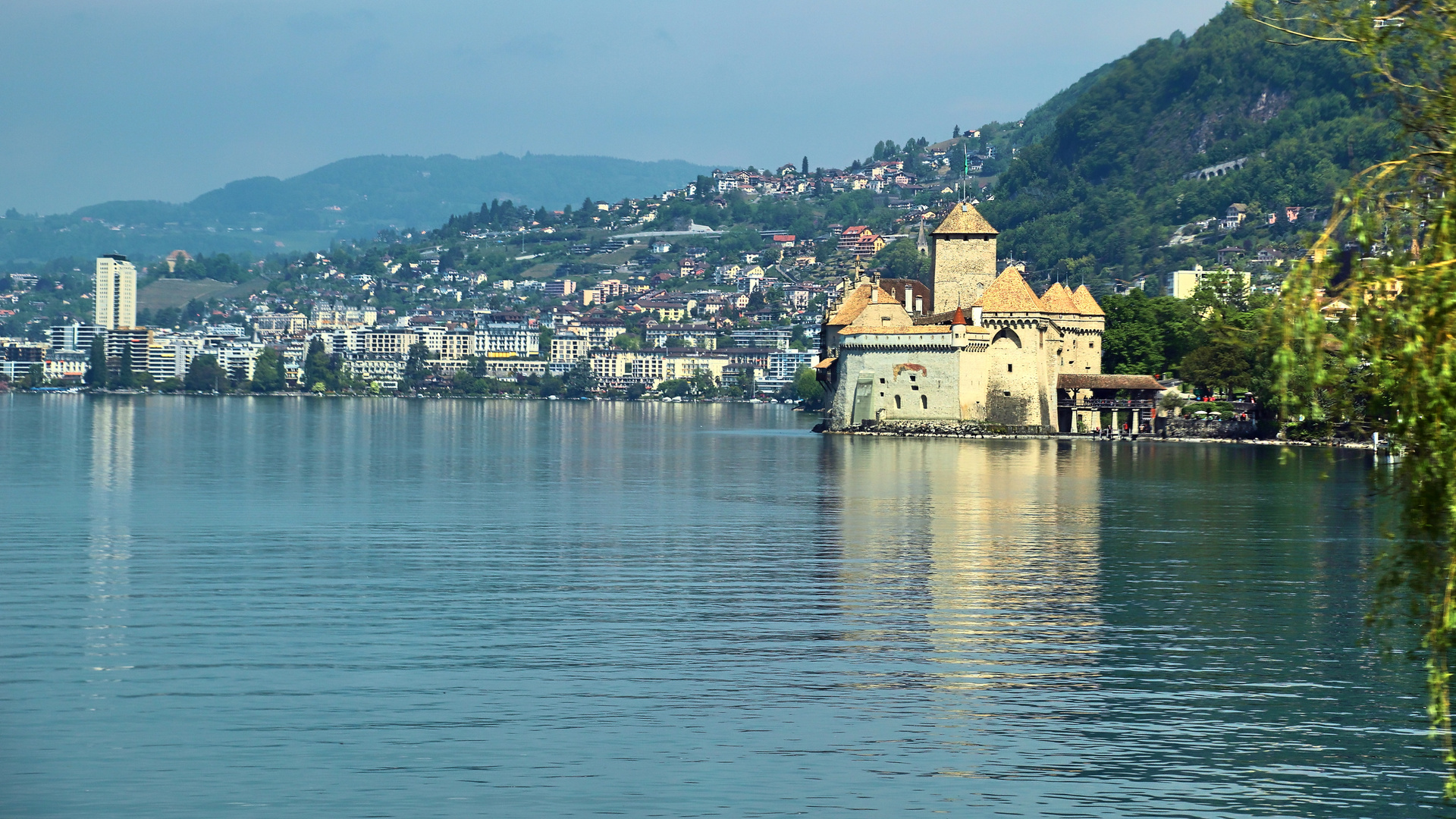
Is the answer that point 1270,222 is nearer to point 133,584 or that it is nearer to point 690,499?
point 690,499

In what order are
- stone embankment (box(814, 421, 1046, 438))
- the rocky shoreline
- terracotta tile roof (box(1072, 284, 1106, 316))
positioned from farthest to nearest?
terracotta tile roof (box(1072, 284, 1106, 316))
stone embankment (box(814, 421, 1046, 438))
the rocky shoreline

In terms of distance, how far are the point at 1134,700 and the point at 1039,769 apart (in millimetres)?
3021

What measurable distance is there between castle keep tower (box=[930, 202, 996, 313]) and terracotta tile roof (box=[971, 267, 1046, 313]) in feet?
16.4

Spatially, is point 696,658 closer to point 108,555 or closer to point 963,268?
point 108,555

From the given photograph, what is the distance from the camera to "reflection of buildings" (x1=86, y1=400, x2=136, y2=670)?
805 inches

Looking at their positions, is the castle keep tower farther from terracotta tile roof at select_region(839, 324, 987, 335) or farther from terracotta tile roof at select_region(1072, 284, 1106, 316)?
terracotta tile roof at select_region(839, 324, 987, 335)

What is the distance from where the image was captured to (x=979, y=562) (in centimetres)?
2919

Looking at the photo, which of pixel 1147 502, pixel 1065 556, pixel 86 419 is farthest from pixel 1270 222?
pixel 1065 556

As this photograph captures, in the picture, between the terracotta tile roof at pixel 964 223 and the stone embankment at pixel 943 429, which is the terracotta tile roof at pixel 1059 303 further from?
the stone embankment at pixel 943 429

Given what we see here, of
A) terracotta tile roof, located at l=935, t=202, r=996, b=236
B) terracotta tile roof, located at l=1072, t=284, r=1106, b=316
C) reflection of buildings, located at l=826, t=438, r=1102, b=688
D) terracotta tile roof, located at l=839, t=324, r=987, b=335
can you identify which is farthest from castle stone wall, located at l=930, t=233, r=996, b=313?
reflection of buildings, located at l=826, t=438, r=1102, b=688

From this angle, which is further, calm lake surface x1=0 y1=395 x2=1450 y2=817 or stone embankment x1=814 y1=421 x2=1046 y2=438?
stone embankment x1=814 y1=421 x2=1046 y2=438

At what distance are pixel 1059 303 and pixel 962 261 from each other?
534 centimetres

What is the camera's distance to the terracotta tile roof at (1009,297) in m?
75.6

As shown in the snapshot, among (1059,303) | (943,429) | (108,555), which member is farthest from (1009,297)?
(108,555)
